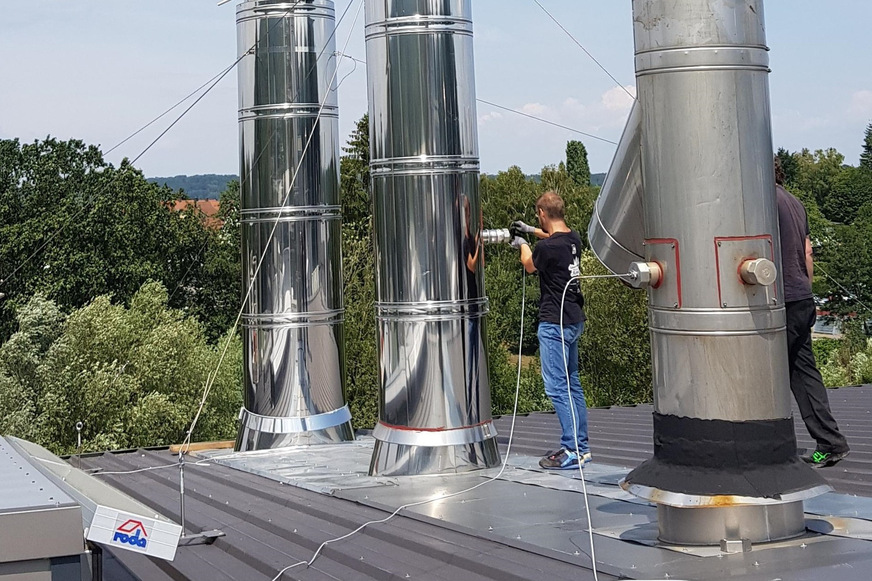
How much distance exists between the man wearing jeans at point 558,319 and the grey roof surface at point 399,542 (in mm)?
262

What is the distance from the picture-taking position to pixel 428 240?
7.62 m

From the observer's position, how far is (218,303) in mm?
46625

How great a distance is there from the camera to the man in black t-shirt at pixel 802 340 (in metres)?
6.58

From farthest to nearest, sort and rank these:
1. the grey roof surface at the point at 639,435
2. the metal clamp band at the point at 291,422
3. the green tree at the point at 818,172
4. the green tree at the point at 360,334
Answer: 1. the green tree at the point at 818,172
2. the green tree at the point at 360,334
3. the metal clamp band at the point at 291,422
4. the grey roof surface at the point at 639,435

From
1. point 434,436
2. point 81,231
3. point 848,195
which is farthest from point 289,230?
point 848,195

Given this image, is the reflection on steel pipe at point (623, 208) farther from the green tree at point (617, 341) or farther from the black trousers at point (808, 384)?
the green tree at point (617, 341)

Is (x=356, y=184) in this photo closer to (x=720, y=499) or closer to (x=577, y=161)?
(x=577, y=161)

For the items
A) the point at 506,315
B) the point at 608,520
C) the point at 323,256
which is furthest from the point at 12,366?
the point at 608,520

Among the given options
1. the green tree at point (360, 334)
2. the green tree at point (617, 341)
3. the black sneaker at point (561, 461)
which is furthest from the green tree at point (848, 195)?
the black sneaker at point (561, 461)

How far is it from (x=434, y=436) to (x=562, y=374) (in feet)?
3.13

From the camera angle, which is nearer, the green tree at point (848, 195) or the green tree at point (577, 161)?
the green tree at point (577, 161)

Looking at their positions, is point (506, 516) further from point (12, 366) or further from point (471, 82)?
point (12, 366)

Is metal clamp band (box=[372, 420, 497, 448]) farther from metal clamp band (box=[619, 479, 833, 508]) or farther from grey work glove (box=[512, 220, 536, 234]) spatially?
metal clamp band (box=[619, 479, 833, 508])

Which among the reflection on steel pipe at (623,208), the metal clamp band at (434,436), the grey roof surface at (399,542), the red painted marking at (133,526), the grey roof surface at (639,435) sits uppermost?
the reflection on steel pipe at (623,208)
